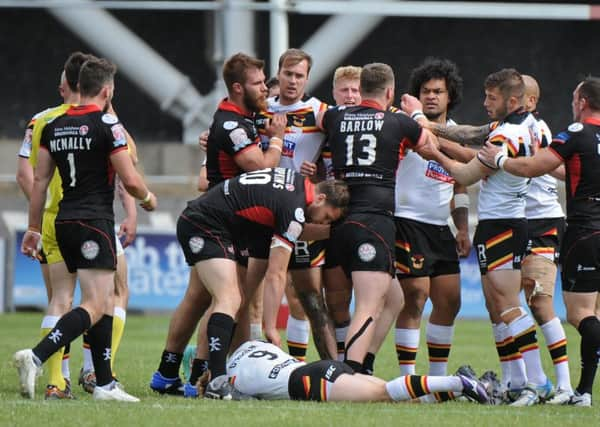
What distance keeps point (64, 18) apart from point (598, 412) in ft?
68.4

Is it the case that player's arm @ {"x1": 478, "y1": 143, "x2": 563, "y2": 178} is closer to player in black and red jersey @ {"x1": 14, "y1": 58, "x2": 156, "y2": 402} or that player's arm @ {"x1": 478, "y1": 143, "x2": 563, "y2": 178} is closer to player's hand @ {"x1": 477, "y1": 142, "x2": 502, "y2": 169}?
player's hand @ {"x1": 477, "y1": 142, "x2": 502, "y2": 169}

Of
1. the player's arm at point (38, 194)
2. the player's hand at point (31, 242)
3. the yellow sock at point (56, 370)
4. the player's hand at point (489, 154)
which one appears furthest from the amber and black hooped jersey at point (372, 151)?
the yellow sock at point (56, 370)

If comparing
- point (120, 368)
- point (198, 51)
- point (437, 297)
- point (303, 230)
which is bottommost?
point (120, 368)

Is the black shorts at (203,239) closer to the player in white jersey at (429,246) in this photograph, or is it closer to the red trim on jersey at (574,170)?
the player in white jersey at (429,246)

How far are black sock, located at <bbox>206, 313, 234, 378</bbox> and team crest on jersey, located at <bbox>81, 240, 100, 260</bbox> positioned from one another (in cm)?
92

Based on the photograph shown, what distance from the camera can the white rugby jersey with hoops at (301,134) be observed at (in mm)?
10156

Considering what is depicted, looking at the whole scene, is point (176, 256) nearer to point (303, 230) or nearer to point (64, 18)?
point (64, 18)

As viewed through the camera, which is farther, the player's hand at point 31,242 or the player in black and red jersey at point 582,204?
the player in black and red jersey at point 582,204

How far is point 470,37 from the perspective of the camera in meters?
29.6

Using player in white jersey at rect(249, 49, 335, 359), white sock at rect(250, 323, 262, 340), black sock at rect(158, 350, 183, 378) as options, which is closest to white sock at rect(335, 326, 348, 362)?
player in white jersey at rect(249, 49, 335, 359)

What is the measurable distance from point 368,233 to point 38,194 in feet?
7.84

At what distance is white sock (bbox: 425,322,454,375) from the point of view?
10.1 m

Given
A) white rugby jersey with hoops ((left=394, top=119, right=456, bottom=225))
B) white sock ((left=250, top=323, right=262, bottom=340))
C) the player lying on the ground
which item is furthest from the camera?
white sock ((left=250, top=323, right=262, bottom=340))

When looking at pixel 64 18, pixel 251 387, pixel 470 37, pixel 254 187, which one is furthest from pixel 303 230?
pixel 470 37
